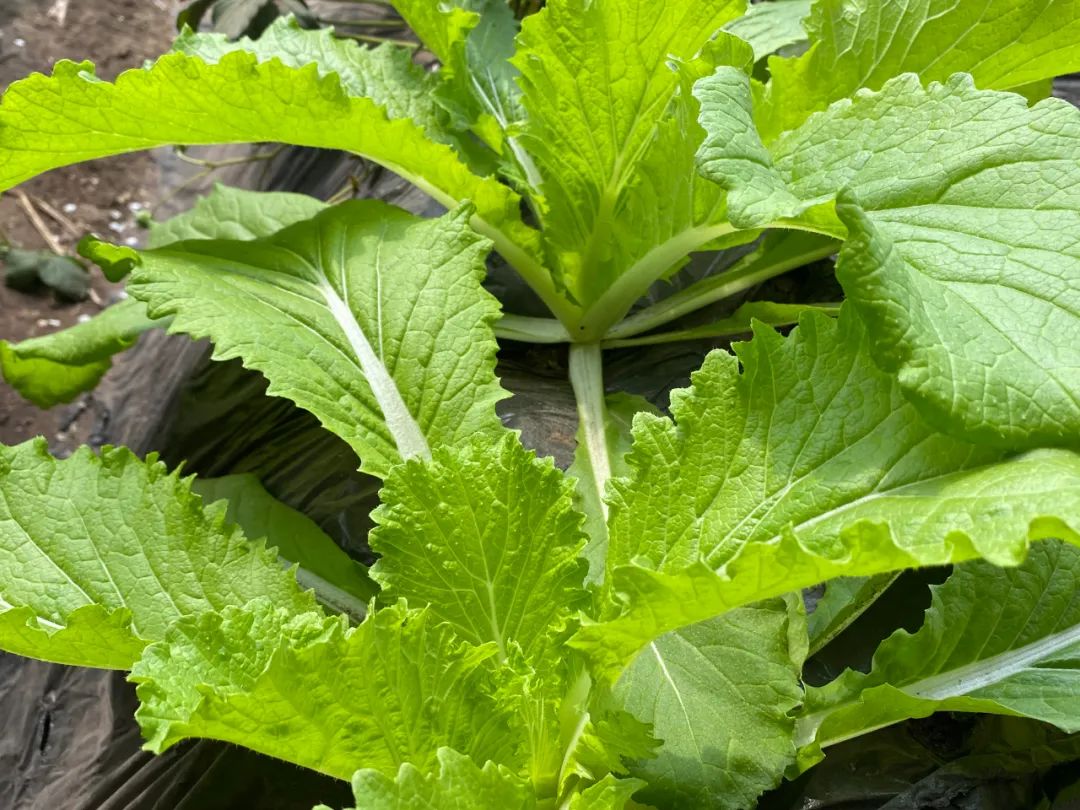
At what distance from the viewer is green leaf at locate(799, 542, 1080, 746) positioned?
3.31 feet

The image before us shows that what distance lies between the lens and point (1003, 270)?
894 millimetres

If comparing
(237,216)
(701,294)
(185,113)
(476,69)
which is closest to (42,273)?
(237,216)

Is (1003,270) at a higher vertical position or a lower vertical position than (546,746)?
higher

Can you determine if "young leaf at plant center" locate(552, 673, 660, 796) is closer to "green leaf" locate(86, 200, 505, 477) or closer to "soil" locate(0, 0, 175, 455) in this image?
"green leaf" locate(86, 200, 505, 477)

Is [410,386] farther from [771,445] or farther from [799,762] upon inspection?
[799,762]

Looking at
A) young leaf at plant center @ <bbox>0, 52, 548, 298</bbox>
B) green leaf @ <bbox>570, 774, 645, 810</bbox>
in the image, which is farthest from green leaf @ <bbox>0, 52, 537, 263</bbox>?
green leaf @ <bbox>570, 774, 645, 810</bbox>

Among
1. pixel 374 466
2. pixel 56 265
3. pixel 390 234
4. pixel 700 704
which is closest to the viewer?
pixel 700 704

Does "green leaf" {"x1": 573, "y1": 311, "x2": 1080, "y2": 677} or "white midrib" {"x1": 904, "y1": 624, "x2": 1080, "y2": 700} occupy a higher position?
"green leaf" {"x1": 573, "y1": 311, "x2": 1080, "y2": 677}

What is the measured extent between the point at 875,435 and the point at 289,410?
100 centimetres

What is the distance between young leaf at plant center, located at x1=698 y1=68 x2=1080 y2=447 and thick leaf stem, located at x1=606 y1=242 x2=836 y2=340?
0.46 m

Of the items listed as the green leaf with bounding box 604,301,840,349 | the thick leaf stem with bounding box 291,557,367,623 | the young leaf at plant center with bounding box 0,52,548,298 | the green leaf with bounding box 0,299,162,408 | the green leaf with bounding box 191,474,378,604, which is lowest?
the thick leaf stem with bounding box 291,557,367,623

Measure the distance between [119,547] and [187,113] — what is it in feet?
1.76

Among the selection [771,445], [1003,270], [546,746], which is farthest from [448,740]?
[1003,270]

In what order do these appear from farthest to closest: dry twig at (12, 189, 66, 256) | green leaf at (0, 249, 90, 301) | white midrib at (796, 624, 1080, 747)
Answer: dry twig at (12, 189, 66, 256), green leaf at (0, 249, 90, 301), white midrib at (796, 624, 1080, 747)
